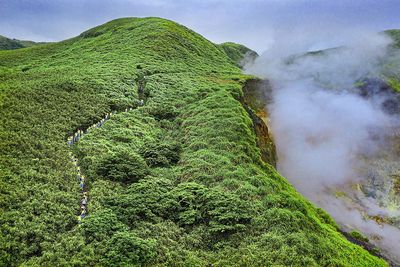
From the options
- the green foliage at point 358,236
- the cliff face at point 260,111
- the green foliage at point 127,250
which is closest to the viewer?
the green foliage at point 127,250

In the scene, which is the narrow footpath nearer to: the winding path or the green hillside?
the winding path

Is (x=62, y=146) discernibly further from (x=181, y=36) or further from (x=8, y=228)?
(x=181, y=36)

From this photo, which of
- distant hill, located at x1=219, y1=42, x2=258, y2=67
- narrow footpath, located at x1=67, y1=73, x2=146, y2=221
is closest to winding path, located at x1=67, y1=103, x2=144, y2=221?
narrow footpath, located at x1=67, y1=73, x2=146, y2=221

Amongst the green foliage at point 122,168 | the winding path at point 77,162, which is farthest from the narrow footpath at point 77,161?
the green foliage at point 122,168

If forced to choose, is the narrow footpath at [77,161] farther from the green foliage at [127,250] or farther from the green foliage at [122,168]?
the green foliage at [127,250]

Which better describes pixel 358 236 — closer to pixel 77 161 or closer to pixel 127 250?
pixel 127 250

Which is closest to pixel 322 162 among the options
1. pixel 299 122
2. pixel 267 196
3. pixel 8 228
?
pixel 299 122
